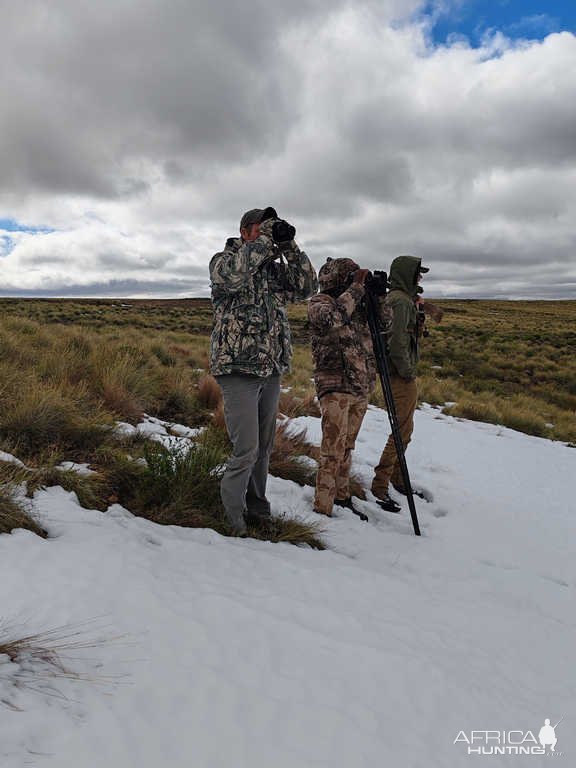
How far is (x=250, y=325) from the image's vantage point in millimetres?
2926

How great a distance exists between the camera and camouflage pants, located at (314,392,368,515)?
12.5 ft

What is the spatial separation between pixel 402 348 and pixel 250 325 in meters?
1.94

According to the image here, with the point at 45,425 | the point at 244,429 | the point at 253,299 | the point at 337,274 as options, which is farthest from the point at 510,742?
the point at 45,425

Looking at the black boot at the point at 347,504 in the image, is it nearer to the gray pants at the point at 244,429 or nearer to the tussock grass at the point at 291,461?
the tussock grass at the point at 291,461

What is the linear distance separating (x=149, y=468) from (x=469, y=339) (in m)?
27.7

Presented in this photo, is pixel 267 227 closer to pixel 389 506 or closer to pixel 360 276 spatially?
pixel 360 276

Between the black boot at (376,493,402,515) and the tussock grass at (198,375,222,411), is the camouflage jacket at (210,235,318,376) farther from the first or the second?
the tussock grass at (198,375,222,411)

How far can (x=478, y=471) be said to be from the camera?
6.27 meters

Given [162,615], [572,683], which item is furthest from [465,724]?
[162,615]

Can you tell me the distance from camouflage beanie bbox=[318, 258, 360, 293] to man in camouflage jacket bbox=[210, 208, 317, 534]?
0.84 m

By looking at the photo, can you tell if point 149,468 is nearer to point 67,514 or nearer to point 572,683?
point 67,514

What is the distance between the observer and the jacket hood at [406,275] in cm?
444

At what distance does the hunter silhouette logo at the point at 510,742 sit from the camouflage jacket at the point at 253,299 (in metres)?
2.05

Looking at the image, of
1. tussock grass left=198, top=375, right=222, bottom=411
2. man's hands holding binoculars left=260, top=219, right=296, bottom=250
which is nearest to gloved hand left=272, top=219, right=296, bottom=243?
man's hands holding binoculars left=260, top=219, right=296, bottom=250
